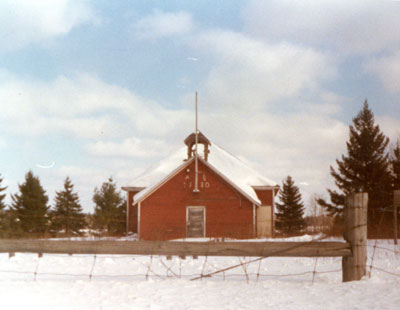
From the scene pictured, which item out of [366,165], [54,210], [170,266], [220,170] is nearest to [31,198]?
[54,210]

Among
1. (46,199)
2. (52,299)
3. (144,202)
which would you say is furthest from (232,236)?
(46,199)

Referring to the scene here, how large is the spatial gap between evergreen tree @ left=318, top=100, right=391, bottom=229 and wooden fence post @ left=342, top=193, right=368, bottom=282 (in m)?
23.4

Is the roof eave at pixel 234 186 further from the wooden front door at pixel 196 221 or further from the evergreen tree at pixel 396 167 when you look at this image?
the evergreen tree at pixel 396 167

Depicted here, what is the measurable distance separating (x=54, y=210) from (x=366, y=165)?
3589 centimetres

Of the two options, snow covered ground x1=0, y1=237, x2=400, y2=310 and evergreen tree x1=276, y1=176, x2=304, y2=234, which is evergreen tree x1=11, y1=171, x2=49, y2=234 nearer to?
evergreen tree x1=276, y1=176, x2=304, y2=234

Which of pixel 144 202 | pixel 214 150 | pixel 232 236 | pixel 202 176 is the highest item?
pixel 214 150

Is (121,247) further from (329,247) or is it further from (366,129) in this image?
(366,129)

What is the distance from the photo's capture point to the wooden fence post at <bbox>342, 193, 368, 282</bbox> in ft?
23.9

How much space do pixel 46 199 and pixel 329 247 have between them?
43.4 meters

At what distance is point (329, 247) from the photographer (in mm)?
7336

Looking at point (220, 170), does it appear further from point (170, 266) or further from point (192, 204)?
point (170, 266)

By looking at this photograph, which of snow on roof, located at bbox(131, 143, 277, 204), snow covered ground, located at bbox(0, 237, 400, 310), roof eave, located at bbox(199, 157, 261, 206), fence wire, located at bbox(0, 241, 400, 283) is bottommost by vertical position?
fence wire, located at bbox(0, 241, 400, 283)

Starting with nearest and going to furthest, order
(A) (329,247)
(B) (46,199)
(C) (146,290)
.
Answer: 1. (C) (146,290)
2. (A) (329,247)
3. (B) (46,199)

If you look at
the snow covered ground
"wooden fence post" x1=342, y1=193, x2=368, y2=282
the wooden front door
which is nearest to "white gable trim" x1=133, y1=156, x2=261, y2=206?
the wooden front door
